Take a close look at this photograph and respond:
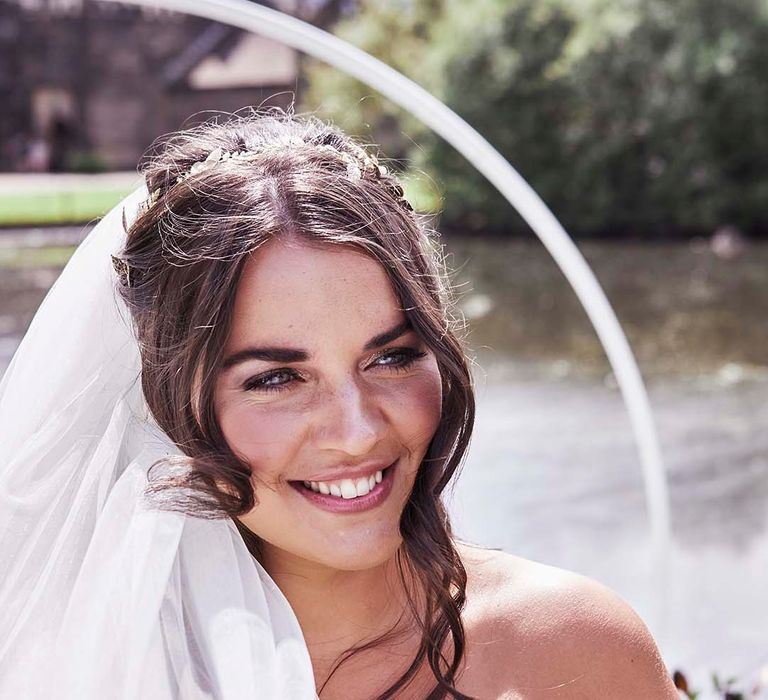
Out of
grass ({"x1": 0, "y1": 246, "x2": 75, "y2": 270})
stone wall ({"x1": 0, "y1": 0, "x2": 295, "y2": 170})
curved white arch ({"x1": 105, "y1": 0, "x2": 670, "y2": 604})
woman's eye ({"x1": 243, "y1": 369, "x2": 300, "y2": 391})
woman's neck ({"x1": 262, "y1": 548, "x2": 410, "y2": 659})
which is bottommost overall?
woman's neck ({"x1": 262, "y1": 548, "x2": 410, "y2": 659})

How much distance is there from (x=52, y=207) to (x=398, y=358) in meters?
20.1

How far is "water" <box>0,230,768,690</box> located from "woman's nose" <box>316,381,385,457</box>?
34 centimetres

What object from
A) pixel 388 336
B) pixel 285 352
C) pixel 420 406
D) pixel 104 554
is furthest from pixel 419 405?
pixel 104 554

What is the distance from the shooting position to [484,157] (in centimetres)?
302

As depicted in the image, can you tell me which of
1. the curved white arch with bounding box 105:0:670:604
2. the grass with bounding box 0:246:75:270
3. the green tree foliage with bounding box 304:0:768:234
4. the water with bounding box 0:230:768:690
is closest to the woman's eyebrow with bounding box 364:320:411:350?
the water with bounding box 0:230:768:690

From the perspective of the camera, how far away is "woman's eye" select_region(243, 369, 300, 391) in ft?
5.50

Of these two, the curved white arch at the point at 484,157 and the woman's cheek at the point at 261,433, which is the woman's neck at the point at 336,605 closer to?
the woman's cheek at the point at 261,433

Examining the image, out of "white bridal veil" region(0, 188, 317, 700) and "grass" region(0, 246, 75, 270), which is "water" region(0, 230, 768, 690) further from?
"grass" region(0, 246, 75, 270)

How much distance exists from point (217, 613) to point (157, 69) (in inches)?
1245

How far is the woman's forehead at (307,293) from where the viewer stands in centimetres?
164

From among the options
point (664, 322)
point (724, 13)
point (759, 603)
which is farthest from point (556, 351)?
point (724, 13)

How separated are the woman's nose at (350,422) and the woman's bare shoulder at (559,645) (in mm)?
368

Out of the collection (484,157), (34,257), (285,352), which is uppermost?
(34,257)

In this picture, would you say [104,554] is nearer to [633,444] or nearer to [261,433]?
[261,433]
